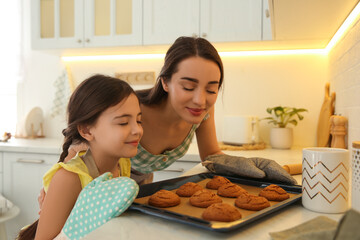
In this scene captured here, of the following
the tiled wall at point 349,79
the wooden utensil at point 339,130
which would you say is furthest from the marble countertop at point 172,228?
the wooden utensil at point 339,130

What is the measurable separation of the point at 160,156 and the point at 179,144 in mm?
123

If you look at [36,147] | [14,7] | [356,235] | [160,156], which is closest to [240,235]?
[356,235]

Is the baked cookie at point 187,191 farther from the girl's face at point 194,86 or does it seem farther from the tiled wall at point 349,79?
the tiled wall at point 349,79

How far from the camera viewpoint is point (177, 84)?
1131 mm

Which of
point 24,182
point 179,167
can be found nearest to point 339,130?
point 179,167

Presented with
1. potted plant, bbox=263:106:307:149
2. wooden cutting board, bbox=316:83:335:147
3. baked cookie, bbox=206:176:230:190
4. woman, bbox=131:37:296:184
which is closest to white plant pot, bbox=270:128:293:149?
potted plant, bbox=263:106:307:149

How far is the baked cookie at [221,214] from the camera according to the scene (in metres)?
0.61

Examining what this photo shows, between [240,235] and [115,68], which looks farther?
[115,68]

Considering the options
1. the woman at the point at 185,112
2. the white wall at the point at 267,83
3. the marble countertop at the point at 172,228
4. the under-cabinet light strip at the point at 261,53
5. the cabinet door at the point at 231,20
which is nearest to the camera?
the marble countertop at the point at 172,228

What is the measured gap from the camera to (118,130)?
0.94 m

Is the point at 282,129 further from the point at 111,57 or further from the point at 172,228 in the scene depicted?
the point at 172,228

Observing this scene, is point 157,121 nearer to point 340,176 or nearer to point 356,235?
point 340,176

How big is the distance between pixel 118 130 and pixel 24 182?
1741 millimetres

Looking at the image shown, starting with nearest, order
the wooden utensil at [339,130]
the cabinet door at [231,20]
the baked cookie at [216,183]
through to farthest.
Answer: the baked cookie at [216,183], the wooden utensil at [339,130], the cabinet door at [231,20]
